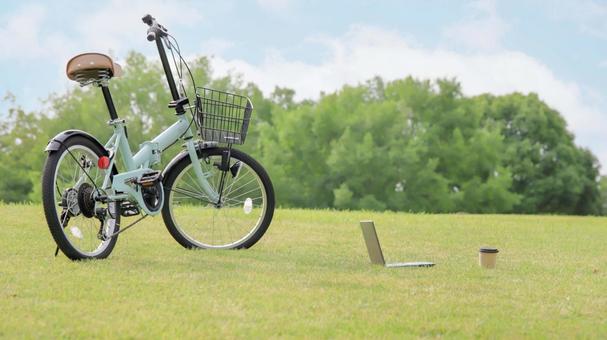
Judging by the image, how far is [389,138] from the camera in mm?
38125

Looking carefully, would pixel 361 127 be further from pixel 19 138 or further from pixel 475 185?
pixel 19 138

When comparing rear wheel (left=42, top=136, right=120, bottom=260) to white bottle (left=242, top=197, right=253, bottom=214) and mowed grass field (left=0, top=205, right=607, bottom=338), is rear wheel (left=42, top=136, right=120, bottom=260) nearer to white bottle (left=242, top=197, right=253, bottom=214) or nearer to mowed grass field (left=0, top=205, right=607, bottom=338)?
mowed grass field (left=0, top=205, right=607, bottom=338)

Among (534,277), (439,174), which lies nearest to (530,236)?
(534,277)

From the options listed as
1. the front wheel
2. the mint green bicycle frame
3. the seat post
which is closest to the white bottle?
the front wheel

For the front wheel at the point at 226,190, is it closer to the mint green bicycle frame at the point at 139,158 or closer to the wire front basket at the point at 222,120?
the mint green bicycle frame at the point at 139,158

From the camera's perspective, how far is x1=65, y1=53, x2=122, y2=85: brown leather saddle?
18.4 feet

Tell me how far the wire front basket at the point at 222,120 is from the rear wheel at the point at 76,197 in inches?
33.9

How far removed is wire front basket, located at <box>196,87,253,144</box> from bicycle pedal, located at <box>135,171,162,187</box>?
1.63 ft

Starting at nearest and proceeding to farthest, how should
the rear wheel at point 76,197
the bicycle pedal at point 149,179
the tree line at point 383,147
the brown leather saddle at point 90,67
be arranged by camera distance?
the rear wheel at point 76,197
the brown leather saddle at point 90,67
the bicycle pedal at point 149,179
the tree line at point 383,147

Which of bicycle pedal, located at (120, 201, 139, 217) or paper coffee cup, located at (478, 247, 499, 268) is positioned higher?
bicycle pedal, located at (120, 201, 139, 217)

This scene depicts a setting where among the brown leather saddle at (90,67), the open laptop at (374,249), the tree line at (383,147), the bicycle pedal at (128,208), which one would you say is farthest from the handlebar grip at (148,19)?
the tree line at (383,147)

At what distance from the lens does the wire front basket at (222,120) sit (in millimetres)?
6074

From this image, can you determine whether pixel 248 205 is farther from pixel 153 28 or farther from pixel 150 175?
pixel 153 28

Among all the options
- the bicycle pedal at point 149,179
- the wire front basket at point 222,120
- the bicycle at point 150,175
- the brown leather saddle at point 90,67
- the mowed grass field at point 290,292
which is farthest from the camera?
the wire front basket at point 222,120
